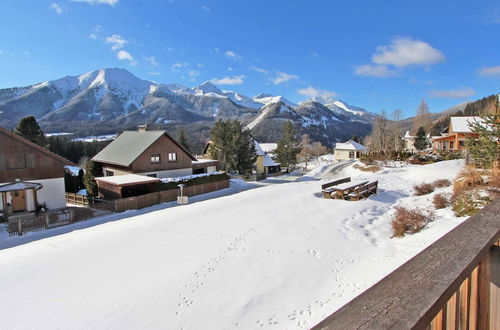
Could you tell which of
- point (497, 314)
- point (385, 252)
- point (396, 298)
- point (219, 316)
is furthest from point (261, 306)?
point (396, 298)

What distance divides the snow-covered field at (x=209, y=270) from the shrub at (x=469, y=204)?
22.1 inches

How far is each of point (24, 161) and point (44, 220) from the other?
20.8ft

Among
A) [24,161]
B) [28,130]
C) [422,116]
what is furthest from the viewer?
[422,116]

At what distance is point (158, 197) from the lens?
26562mm

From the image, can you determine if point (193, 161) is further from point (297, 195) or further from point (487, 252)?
point (487, 252)

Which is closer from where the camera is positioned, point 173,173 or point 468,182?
point 468,182

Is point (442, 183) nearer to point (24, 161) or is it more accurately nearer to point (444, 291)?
point (444, 291)

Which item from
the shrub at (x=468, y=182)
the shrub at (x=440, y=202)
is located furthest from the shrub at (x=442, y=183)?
the shrub at (x=440, y=202)

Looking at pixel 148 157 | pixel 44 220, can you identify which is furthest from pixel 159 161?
pixel 44 220

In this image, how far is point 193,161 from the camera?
3806 centimetres

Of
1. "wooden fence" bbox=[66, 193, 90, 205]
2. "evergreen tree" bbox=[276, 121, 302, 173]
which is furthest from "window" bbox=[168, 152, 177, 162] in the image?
"evergreen tree" bbox=[276, 121, 302, 173]

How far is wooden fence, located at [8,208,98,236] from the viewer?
18328mm

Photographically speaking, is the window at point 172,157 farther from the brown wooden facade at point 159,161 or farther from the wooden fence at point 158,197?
the wooden fence at point 158,197

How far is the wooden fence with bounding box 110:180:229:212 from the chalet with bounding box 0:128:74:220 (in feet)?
18.3
